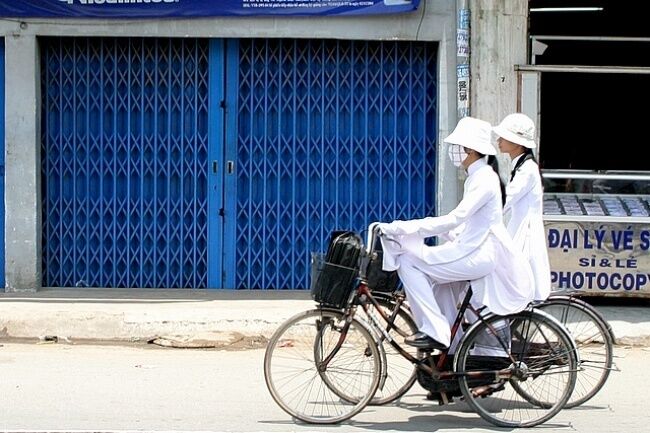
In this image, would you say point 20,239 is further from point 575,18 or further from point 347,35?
point 575,18

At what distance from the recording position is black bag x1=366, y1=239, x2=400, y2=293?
6305 mm

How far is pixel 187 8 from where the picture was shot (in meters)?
9.80

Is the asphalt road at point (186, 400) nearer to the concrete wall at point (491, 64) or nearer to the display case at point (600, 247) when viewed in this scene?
the display case at point (600, 247)

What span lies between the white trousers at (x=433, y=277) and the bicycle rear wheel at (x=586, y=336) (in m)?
0.64

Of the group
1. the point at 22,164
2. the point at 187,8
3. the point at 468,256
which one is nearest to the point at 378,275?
the point at 468,256

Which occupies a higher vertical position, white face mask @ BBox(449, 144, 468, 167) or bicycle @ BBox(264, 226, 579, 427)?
white face mask @ BBox(449, 144, 468, 167)

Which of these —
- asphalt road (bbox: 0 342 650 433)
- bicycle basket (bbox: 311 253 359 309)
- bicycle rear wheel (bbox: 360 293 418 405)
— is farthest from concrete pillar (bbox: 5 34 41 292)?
bicycle basket (bbox: 311 253 359 309)

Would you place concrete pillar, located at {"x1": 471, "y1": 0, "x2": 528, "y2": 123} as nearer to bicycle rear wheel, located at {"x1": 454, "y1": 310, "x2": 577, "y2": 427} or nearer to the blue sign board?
the blue sign board

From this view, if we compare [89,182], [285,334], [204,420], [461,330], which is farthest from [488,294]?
[89,182]

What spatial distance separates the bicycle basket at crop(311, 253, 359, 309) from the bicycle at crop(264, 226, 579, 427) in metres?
0.02

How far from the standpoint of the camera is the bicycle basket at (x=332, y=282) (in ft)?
20.1

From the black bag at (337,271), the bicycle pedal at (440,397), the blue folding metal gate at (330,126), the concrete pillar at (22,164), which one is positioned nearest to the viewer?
the black bag at (337,271)

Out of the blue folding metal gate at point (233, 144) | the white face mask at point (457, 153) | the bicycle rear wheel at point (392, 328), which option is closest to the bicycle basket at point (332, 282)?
the bicycle rear wheel at point (392, 328)

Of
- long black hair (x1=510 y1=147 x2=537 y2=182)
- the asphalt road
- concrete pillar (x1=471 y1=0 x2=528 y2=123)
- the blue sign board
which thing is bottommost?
the asphalt road
